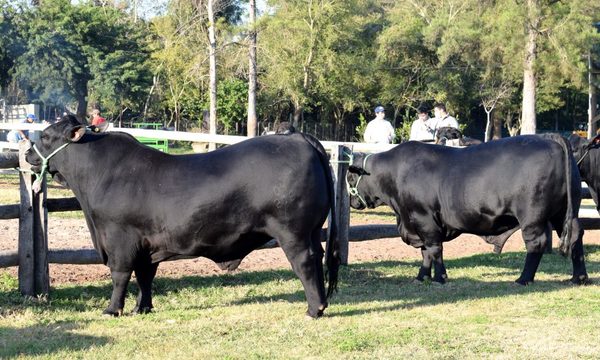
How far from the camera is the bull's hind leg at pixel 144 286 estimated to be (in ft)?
26.7

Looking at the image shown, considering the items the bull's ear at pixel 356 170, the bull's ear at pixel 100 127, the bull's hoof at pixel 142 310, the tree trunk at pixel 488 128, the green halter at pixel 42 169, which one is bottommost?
the tree trunk at pixel 488 128

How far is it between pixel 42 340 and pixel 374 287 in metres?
4.18

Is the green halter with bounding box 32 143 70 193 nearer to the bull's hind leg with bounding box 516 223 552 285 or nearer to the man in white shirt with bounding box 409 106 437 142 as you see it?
the bull's hind leg with bounding box 516 223 552 285

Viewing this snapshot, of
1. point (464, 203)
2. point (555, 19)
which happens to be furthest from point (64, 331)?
point (555, 19)

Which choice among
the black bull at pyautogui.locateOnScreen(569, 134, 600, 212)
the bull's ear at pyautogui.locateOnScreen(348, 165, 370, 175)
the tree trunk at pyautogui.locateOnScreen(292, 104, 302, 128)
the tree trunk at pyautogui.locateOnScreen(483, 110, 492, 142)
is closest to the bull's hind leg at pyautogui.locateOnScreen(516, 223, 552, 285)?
the bull's ear at pyautogui.locateOnScreen(348, 165, 370, 175)

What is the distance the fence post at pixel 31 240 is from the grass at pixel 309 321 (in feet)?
0.69

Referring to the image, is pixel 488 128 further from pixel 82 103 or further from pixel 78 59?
pixel 78 59

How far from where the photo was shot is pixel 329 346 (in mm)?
6723

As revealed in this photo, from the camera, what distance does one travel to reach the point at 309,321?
7.67m

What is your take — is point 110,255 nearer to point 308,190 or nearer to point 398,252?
point 308,190

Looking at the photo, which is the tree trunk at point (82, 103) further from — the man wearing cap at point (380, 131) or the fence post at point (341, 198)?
the fence post at point (341, 198)

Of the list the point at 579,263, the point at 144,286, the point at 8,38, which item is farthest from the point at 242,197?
the point at 8,38

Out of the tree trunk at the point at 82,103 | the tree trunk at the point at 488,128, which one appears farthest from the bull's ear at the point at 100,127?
the tree trunk at the point at 488,128

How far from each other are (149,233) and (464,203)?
3799 millimetres
